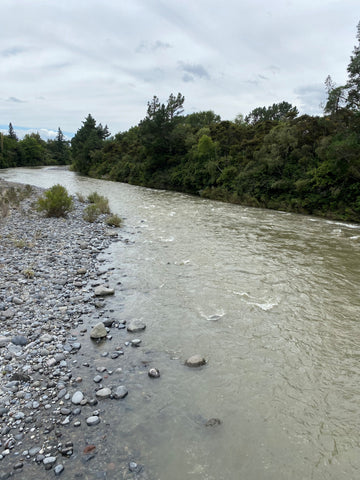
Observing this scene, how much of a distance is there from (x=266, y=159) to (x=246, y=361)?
27470 millimetres

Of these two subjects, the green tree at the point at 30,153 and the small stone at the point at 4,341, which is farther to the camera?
the green tree at the point at 30,153

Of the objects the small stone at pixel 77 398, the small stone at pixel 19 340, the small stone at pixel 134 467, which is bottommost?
the small stone at pixel 134 467

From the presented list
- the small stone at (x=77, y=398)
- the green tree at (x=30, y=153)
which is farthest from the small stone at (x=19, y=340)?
the green tree at (x=30, y=153)

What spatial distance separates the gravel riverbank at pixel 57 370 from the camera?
135 inches

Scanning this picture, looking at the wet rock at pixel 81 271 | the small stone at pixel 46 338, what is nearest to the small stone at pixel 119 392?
the small stone at pixel 46 338

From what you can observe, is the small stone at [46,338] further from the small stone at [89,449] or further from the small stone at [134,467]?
the small stone at [134,467]

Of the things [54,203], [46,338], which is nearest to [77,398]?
[46,338]

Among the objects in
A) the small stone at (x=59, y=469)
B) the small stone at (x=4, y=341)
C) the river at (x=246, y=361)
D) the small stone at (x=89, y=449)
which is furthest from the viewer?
the small stone at (x=4, y=341)

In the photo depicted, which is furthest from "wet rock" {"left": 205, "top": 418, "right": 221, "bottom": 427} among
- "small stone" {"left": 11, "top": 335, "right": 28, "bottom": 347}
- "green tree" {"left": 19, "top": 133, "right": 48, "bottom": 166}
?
"green tree" {"left": 19, "top": 133, "right": 48, "bottom": 166}

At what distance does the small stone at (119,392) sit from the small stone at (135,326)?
5.50 feet

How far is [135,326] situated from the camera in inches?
251

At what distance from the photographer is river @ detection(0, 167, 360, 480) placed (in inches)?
145

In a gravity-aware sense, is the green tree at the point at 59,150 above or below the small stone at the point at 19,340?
above

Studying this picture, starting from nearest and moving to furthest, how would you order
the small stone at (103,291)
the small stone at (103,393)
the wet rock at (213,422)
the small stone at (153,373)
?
1. the wet rock at (213,422)
2. the small stone at (103,393)
3. the small stone at (153,373)
4. the small stone at (103,291)
